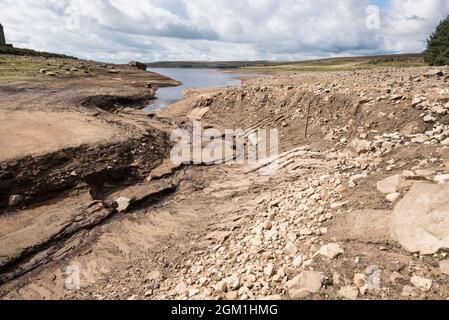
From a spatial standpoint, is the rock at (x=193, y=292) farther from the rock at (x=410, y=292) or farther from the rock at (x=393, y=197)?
the rock at (x=393, y=197)

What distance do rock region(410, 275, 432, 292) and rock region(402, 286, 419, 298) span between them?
0.33 ft

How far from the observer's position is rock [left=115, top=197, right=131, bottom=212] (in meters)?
10.6

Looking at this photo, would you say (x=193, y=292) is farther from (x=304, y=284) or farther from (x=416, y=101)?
(x=416, y=101)

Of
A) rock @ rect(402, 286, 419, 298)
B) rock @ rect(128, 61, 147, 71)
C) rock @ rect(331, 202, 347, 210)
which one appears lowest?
rock @ rect(402, 286, 419, 298)

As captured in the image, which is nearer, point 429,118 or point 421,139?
point 421,139

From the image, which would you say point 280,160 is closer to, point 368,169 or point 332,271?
point 368,169

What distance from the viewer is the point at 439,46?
35.8 m

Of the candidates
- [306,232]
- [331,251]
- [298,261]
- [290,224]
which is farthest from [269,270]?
[290,224]

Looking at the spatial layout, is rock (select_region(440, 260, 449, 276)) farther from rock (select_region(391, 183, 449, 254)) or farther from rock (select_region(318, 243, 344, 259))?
rock (select_region(318, 243, 344, 259))

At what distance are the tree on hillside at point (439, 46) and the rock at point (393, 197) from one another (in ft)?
113

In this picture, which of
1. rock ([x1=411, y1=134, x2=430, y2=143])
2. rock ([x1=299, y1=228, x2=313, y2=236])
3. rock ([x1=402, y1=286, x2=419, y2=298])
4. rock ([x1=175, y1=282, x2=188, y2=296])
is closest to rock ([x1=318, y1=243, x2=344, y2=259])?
rock ([x1=299, y1=228, x2=313, y2=236])

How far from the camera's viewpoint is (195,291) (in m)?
6.12

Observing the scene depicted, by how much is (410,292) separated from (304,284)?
60.1 inches
